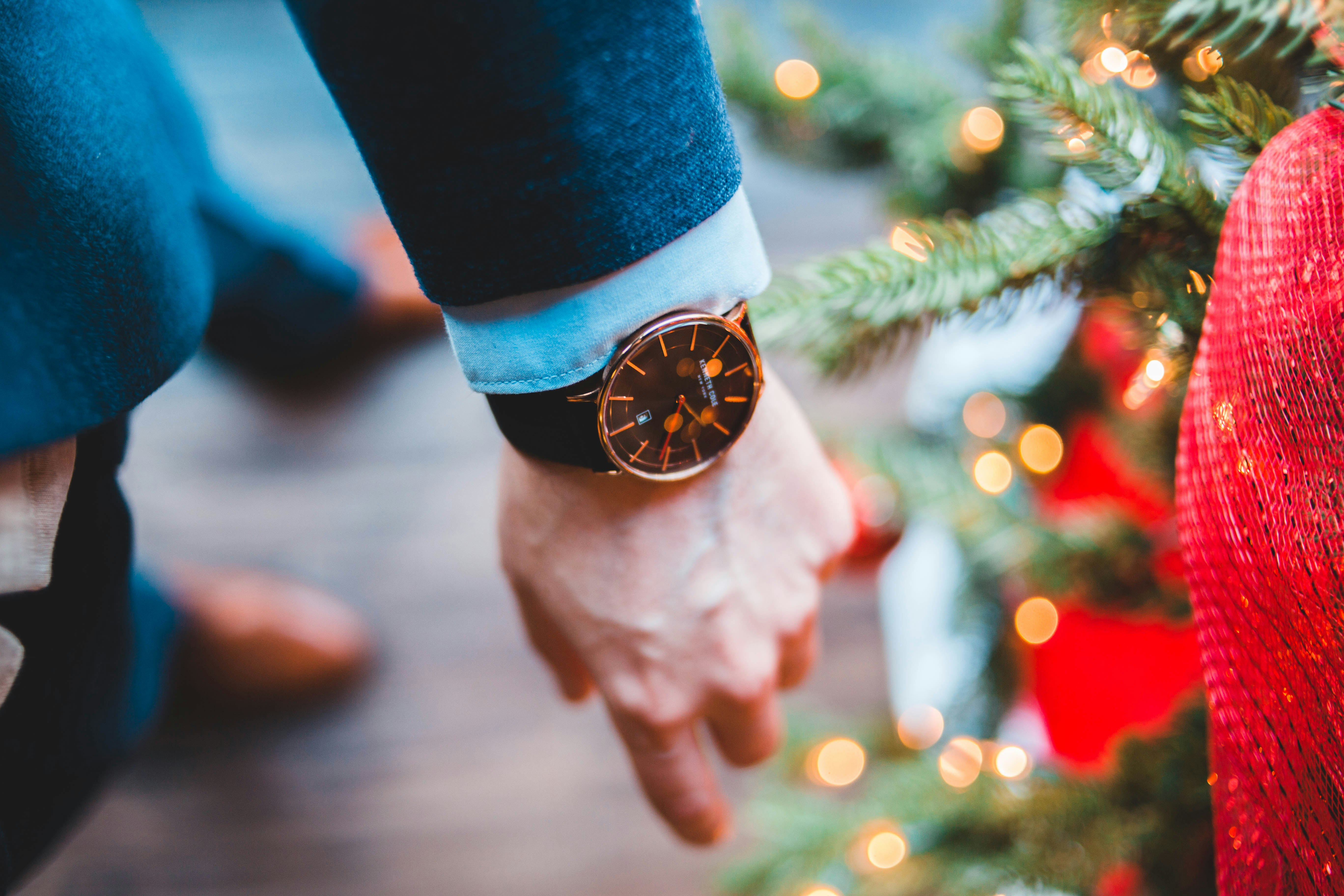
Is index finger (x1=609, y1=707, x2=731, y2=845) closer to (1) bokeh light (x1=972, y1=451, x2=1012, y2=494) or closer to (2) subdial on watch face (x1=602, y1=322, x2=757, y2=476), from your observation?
(2) subdial on watch face (x1=602, y1=322, x2=757, y2=476)

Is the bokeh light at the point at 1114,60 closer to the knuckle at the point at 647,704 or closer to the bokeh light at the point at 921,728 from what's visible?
the knuckle at the point at 647,704

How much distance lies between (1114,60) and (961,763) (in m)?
0.61

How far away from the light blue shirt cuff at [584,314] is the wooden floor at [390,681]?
2.87ft

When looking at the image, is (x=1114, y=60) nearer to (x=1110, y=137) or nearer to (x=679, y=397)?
(x=1110, y=137)

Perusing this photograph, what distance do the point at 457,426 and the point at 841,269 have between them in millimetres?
1051

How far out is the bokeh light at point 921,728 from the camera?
858 millimetres

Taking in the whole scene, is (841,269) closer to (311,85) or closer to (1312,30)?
(1312,30)

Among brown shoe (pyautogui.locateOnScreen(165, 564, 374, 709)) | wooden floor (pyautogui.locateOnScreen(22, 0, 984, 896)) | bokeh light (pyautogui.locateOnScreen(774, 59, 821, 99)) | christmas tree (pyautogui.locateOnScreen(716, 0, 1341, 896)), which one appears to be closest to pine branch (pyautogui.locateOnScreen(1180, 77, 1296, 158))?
christmas tree (pyautogui.locateOnScreen(716, 0, 1341, 896))

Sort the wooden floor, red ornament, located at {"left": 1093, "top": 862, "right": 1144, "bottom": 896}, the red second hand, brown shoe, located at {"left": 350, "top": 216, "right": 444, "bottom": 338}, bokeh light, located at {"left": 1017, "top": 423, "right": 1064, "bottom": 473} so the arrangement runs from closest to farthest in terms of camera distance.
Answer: the red second hand < red ornament, located at {"left": 1093, "top": 862, "right": 1144, "bottom": 896} < bokeh light, located at {"left": 1017, "top": 423, "right": 1064, "bottom": 473} < the wooden floor < brown shoe, located at {"left": 350, "top": 216, "right": 444, "bottom": 338}

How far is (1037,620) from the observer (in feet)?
2.60

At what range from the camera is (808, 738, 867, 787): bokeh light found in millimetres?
847

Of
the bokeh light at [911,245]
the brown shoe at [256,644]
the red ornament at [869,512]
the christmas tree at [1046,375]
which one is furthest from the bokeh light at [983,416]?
the brown shoe at [256,644]

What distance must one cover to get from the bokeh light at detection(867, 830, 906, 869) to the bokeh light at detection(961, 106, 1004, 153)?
632 millimetres

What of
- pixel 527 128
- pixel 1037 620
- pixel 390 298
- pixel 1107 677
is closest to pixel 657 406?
pixel 527 128
